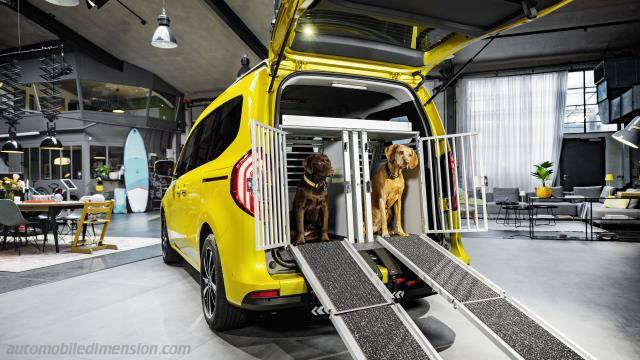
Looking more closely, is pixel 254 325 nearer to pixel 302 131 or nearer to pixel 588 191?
pixel 302 131

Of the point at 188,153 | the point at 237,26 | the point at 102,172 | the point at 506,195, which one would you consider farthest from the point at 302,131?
the point at 102,172

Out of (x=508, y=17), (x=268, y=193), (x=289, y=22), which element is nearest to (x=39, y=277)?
(x=268, y=193)

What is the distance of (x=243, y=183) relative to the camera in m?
1.98

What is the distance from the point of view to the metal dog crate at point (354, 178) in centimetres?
206

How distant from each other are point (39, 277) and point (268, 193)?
354 cm

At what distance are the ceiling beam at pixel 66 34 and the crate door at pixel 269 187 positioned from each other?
11826 millimetres

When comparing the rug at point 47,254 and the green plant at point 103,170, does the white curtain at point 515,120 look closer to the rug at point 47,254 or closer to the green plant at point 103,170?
the rug at point 47,254

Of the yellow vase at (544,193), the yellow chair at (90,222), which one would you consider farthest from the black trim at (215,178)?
the yellow vase at (544,193)

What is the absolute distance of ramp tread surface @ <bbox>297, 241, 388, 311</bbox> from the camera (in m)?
1.87

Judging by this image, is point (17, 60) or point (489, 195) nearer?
point (489, 195)

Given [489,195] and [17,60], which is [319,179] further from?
[17,60]

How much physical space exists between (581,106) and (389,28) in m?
13.4

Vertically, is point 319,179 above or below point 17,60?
below

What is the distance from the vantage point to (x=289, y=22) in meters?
1.75
